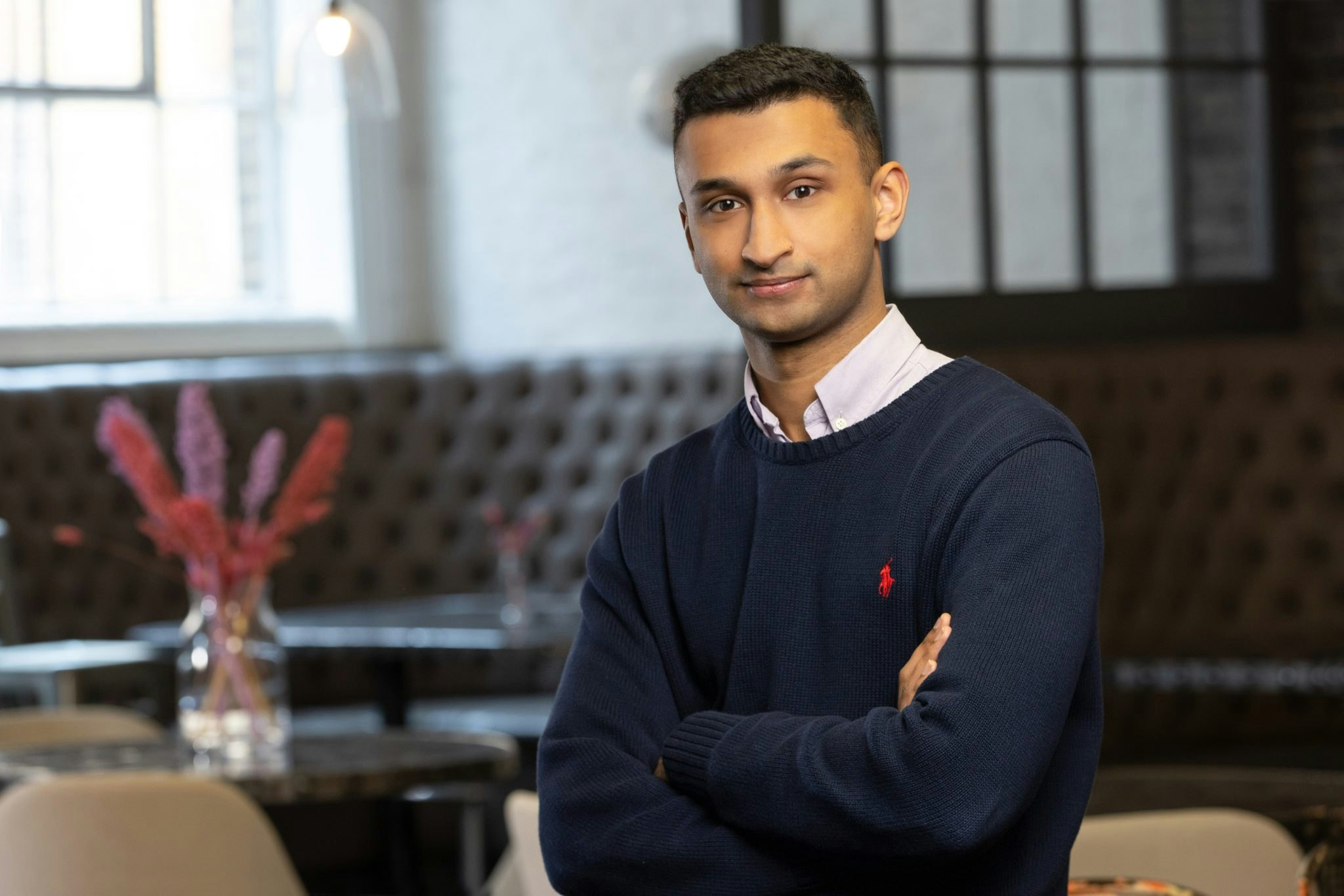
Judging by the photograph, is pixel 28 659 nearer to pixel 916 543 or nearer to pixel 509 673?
pixel 509 673

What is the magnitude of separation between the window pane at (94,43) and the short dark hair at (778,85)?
5096 millimetres

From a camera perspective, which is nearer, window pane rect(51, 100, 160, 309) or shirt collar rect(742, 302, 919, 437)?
shirt collar rect(742, 302, 919, 437)

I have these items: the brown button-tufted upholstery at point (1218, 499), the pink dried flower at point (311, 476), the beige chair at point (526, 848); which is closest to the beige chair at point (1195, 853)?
the beige chair at point (526, 848)

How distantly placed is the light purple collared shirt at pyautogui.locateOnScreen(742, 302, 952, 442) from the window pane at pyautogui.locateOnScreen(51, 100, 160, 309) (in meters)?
5.02

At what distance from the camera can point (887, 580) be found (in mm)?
1463

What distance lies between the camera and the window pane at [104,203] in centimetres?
613

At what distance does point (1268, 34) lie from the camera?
5.60 meters

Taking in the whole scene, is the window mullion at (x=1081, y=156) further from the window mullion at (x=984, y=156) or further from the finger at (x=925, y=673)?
the finger at (x=925, y=673)

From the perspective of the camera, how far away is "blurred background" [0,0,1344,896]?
4941 millimetres

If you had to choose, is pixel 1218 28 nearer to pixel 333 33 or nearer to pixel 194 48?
pixel 333 33

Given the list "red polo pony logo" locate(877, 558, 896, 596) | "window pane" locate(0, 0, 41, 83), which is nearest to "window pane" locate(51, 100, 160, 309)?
"window pane" locate(0, 0, 41, 83)

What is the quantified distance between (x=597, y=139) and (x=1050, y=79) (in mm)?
1485

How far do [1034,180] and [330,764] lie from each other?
2.99m

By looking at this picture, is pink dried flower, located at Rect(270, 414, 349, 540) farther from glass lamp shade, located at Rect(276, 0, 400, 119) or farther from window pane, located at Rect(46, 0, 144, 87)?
window pane, located at Rect(46, 0, 144, 87)
